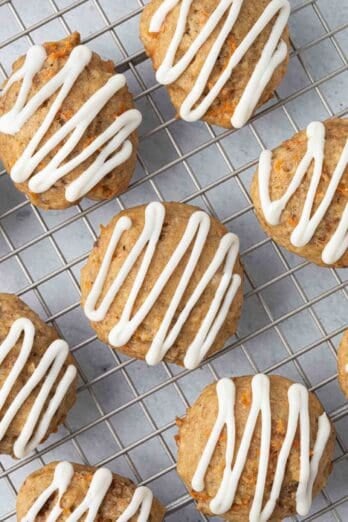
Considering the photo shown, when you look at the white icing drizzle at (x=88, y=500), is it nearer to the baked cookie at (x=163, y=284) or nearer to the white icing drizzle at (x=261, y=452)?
the white icing drizzle at (x=261, y=452)

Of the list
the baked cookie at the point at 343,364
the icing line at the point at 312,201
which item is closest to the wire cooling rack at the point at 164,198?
the baked cookie at the point at 343,364

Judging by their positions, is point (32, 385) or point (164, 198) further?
point (164, 198)

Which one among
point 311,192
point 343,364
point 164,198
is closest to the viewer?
point 311,192

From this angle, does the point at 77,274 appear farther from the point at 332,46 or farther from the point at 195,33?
the point at 332,46

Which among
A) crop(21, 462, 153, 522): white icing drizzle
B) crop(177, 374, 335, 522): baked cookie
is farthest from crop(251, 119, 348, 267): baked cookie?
crop(21, 462, 153, 522): white icing drizzle

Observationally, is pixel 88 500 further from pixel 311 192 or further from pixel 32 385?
pixel 311 192


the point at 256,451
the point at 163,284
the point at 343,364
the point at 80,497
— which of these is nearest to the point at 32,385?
the point at 80,497

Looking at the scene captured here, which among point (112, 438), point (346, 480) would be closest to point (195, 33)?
point (112, 438)
